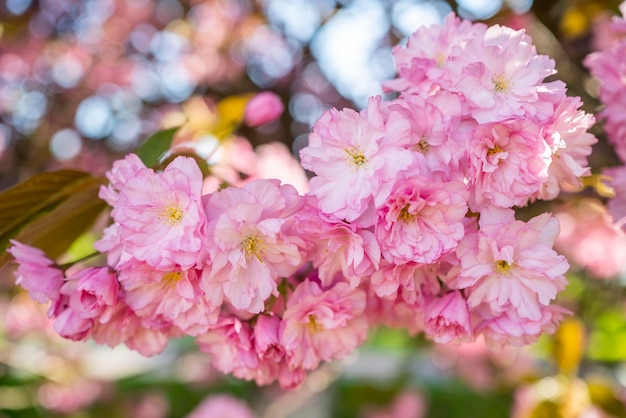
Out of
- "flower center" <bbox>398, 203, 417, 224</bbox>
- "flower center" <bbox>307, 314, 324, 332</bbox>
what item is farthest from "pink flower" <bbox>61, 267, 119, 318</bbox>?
"flower center" <bbox>398, 203, 417, 224</bbox>

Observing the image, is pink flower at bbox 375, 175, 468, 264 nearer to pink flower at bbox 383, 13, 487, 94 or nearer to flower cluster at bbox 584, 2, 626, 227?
pink flower at bbox 383, 13, 487, 94

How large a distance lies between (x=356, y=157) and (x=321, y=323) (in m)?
0.21

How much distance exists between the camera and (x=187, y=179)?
73 centimetres

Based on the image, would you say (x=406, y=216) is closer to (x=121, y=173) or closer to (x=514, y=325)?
(x=514, y=325)

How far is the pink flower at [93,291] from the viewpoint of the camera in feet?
2.54

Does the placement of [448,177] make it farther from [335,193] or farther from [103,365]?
[103,365]

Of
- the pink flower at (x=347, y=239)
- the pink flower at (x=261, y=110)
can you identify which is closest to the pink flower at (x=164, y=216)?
the pink flower at (x=347, y=239)

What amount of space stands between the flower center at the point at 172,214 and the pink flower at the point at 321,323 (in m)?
0.17

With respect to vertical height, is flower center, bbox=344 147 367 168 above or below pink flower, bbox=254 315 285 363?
above

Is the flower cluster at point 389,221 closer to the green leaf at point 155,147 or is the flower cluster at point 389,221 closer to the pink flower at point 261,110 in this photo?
the green leaf at point 155,147

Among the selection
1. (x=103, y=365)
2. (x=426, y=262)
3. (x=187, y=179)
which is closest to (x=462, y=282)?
(x=426, y=262)

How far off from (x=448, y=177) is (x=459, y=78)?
0.37 ft

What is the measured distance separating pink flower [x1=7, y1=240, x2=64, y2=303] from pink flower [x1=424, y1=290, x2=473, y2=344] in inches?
18.0

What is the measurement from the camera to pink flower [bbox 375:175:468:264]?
0.69 m
